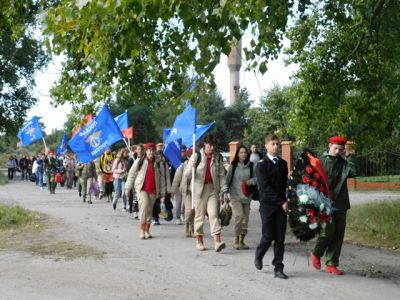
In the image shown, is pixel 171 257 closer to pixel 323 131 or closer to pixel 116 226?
pixel 116 226

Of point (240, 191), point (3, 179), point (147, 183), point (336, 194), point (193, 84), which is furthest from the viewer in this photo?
point (147, 183)

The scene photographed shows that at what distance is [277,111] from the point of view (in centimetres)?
4797

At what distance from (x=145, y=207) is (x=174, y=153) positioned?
3712mm

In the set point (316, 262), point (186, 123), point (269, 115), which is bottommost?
point (316, 262)

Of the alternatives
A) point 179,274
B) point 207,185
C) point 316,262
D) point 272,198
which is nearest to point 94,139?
point 207,185

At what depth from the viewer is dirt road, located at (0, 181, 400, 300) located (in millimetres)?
7070

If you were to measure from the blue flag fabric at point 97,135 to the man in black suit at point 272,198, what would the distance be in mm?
7448

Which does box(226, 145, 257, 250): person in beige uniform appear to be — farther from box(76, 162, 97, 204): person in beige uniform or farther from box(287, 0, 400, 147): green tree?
box(76, 162, 97, 204): person in beige uniform

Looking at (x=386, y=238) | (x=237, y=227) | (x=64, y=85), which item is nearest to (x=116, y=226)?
(x=64, y=85)

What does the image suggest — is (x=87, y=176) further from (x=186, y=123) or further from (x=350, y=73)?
(x=350, y=73)

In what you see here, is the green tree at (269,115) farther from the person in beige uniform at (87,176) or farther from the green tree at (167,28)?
the green tree at (167,28)

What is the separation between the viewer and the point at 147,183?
39.4 ft

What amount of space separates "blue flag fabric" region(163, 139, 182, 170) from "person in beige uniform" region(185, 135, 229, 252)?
4.28 metres

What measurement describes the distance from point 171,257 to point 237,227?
1.38m
